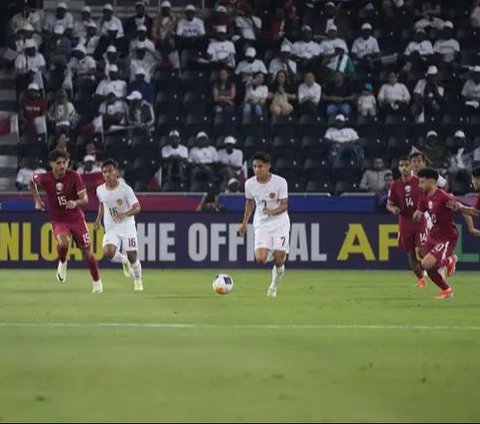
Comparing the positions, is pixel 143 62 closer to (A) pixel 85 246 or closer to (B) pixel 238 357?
(A) pixel 85 246

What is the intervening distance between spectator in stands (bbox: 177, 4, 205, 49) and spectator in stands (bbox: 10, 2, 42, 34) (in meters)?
3.45

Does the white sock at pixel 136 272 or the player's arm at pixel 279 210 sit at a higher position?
the player's arm at pixel 279 210

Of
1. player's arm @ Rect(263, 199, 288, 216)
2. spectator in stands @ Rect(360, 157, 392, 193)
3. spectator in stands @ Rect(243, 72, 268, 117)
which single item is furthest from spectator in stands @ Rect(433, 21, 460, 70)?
player's arm @ Rect(263, 199, 288, 216)

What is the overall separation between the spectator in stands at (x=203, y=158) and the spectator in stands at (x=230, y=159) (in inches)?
7.0

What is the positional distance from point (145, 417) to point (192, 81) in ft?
84.2

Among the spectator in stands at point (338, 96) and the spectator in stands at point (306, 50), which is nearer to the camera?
the spectator in stands at point (338, 96)

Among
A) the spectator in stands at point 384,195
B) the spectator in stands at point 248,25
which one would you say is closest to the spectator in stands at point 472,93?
the spectator in stands at point 384,195

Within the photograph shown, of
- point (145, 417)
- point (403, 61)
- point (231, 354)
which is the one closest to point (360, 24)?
point (403, 61)

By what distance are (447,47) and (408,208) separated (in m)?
11.4

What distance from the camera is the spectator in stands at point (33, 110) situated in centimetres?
3203

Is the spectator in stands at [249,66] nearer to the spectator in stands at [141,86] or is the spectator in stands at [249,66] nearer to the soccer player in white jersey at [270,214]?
the spectator in stands at [141,86]

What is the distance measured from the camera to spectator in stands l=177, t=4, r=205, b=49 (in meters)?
34.3

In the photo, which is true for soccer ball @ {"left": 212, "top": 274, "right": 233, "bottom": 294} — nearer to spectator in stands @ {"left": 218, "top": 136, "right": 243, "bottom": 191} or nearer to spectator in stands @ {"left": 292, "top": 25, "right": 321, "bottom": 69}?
spectator in stands @ {"left": 218, "top": 136, "right": 243, "bottom": 191}

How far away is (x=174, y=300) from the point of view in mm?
19781
